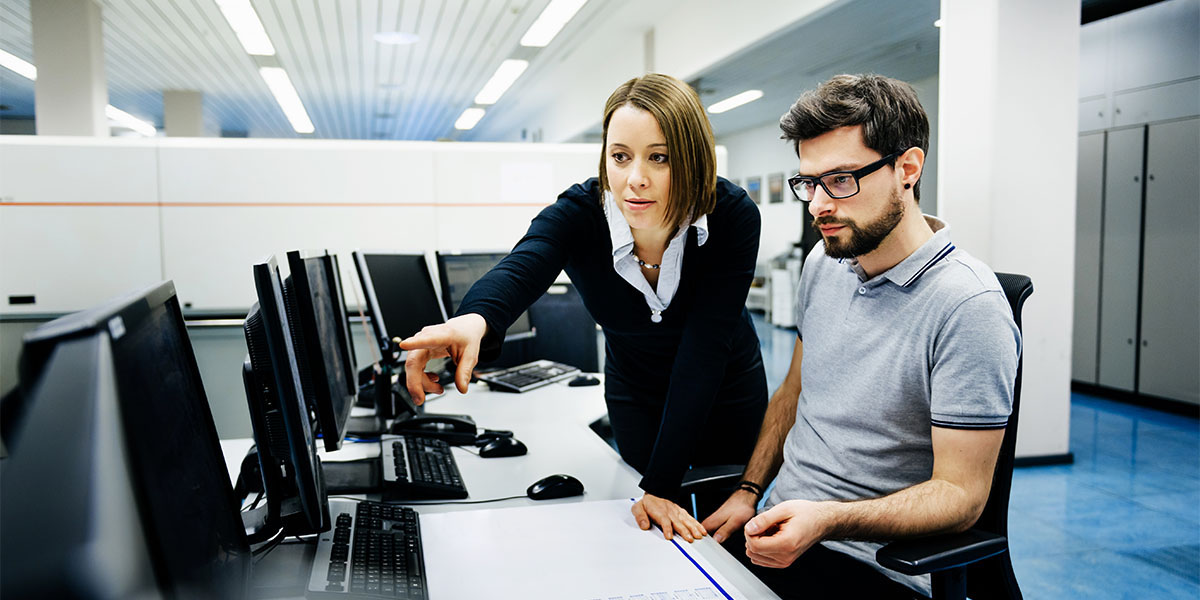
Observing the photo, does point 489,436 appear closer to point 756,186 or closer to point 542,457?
point 542,457

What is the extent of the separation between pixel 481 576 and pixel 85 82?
5.93 m

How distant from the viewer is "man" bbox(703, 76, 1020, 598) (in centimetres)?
109

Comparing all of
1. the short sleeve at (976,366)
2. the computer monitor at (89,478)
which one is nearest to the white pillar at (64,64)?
the computer monitor at (89,478)

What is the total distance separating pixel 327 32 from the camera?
242 inches

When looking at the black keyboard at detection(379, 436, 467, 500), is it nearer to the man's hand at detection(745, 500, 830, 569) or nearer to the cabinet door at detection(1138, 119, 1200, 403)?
the man's hand at detection(745, 500, 830, 569)

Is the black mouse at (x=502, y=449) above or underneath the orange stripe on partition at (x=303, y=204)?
underneath

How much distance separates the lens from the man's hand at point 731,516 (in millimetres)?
1334

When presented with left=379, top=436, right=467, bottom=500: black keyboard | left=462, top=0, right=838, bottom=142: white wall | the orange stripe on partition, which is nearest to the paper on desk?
left=379, top=436, right=467, bottom=500: black keyboard

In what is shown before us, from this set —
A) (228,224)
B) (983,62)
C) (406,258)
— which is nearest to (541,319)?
(406,258)

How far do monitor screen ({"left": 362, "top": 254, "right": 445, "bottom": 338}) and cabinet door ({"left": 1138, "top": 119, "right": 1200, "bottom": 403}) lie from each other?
16.1 ft

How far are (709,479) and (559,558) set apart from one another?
0.46 meters

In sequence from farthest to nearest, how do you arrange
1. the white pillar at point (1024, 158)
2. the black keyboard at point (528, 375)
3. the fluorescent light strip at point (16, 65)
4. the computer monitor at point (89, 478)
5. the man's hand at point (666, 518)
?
the fluorescent light strip at point (16, 65) < the white pillar at point (1024, 158) < the black keyboard at point (528, 375) < the man's hand at point (666, 518) < the computer monitor at point (89, 478)

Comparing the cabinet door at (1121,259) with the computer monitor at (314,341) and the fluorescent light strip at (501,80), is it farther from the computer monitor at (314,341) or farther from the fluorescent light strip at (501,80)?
the computer monitor at (314,341)

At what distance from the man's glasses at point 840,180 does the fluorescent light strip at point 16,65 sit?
8.11 m
